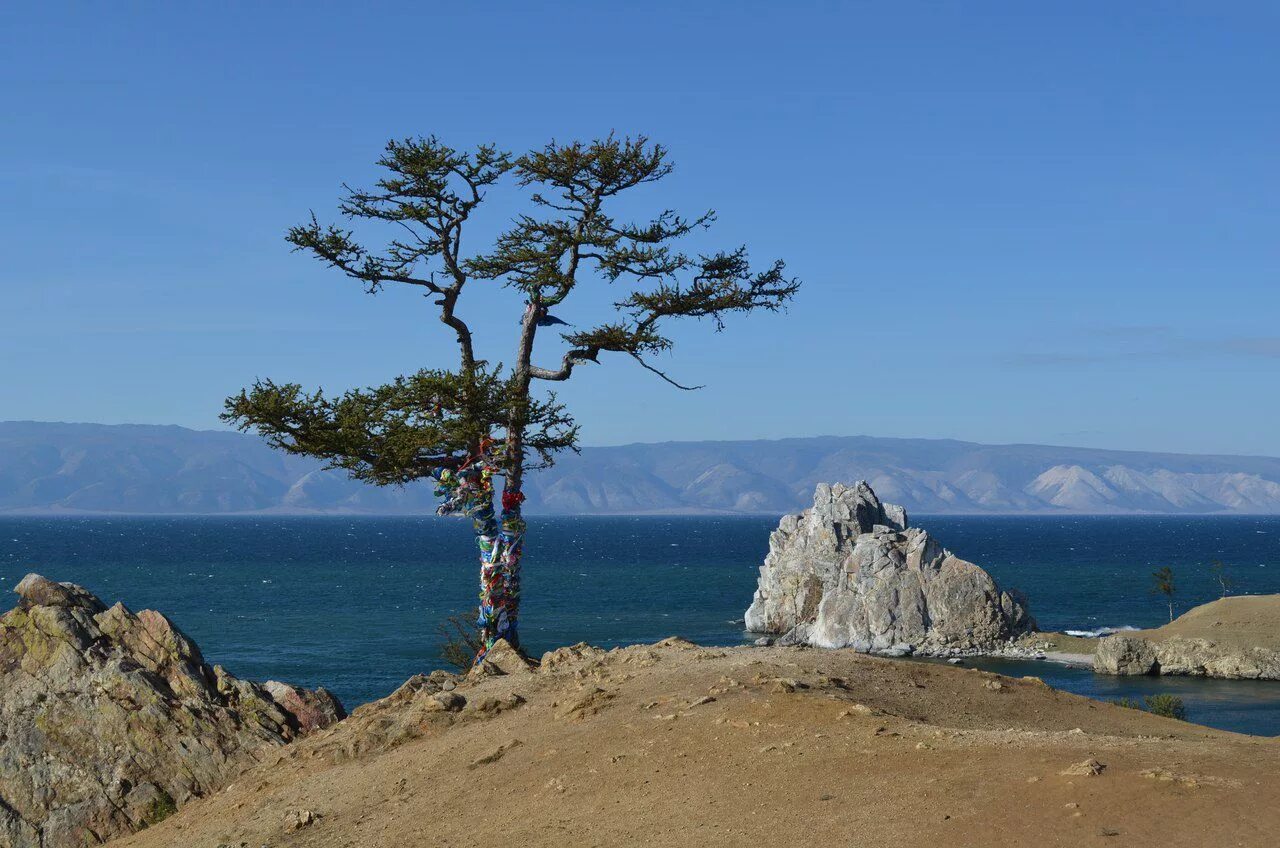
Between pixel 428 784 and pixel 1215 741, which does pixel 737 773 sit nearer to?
pixel 428 784

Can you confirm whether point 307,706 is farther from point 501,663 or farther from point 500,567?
point 500,567

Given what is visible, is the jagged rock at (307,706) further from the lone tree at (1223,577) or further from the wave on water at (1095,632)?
the lone tree at (1223,577)

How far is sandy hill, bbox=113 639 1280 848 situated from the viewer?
1403 centimetres

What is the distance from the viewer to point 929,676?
2191 cm

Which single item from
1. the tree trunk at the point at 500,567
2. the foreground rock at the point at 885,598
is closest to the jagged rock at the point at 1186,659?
the foreground rock at the point at 885,598

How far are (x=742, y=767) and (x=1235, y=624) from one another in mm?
63948

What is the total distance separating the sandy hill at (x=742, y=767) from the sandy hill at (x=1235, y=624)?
5423 centimetres

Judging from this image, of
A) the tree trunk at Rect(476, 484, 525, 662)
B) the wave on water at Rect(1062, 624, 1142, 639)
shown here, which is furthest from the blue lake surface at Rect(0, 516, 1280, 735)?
the tree trunk at Rect(476, 484, 525, 662)

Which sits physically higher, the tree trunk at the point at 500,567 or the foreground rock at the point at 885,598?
the tree trunk at the point at 500,567

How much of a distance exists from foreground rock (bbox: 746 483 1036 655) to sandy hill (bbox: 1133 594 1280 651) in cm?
1041

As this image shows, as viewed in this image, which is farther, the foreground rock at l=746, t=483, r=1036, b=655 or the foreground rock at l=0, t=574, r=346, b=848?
the foreground rock at l=746, t=483, r=1036, b=655

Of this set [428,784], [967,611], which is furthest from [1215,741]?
[967,611]

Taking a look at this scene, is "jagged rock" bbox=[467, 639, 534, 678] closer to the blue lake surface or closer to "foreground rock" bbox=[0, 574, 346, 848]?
"foreground rock" bbox=[0, 574, 346, 848]

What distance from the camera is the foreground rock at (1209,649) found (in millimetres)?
67750
